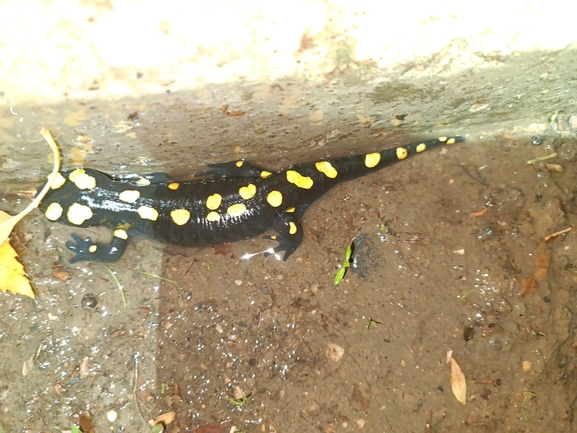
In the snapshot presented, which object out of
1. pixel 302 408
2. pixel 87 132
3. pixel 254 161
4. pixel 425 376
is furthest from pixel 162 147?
pixel 425 376

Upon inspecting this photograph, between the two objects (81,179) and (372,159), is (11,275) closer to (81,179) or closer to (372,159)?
(81,179)

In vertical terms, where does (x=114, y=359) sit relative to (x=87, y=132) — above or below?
below

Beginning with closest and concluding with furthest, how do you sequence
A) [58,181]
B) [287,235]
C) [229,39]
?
[229,39]
[58,181]
[287,235]

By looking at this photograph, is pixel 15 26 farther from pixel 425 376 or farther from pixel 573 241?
pixel 573 241

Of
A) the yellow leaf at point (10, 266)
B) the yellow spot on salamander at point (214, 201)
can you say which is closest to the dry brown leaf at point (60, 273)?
the yellow leaf at point (10, 266)

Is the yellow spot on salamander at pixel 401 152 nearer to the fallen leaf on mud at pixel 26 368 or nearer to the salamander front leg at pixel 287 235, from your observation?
the salamander front leg at pixel 287 235

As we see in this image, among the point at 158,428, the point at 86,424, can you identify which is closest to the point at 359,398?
the point at 158,428
